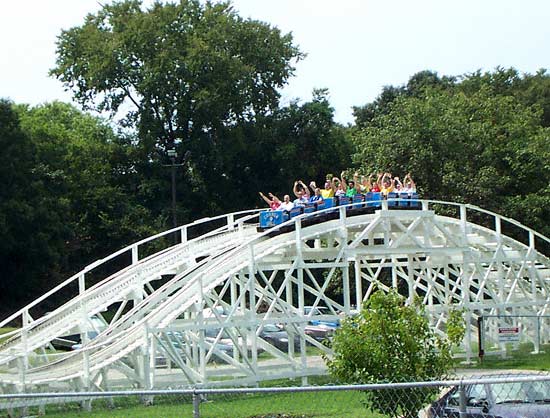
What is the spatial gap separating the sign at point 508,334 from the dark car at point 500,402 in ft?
64.7

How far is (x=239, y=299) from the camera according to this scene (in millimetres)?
30062

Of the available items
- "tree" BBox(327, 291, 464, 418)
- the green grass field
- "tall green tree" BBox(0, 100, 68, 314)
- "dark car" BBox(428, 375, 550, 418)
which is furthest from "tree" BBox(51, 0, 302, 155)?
"dark car" BBox(428, 375, 550, 418)

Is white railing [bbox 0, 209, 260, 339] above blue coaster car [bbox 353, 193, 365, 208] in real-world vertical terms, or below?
below

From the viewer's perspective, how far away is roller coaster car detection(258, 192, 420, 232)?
33.3 m

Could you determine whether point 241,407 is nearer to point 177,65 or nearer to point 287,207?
point 287,207

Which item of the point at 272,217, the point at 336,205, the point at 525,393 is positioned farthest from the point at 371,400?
the point at 336,205

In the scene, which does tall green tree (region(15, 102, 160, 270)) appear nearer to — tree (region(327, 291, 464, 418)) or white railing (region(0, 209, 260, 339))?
white railing (region(0, 209, 260, 339))

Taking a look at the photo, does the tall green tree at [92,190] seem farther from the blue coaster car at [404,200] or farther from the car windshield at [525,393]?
the car windshield at [525,393]

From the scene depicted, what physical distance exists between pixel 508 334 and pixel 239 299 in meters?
10.4

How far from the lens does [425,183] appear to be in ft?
172

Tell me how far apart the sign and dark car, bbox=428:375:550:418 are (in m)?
19.7

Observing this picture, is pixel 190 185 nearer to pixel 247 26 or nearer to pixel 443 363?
pixel 247 26

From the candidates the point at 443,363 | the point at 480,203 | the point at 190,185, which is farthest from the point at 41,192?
the point at 443,363

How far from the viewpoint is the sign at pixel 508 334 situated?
35.8 m
